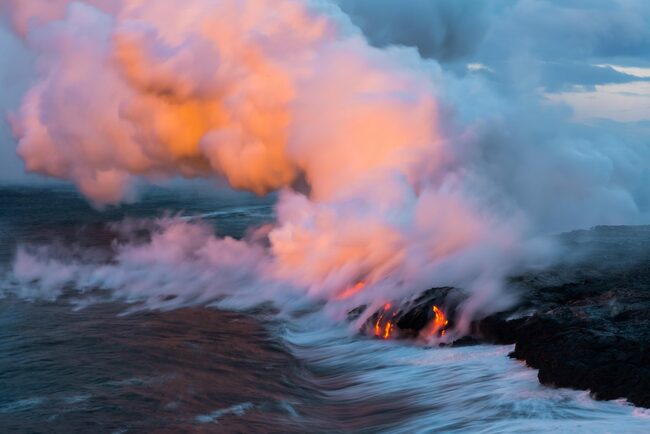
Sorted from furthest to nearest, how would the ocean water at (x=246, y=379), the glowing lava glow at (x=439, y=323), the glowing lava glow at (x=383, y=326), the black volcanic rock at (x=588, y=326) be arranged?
the glowing lava glow at (x=383, y=326)
the glowing lava glow at (x=439, y=323)
the ocean water at (x=246, y=379)
the black volcanic rock at (x=588, y=326)

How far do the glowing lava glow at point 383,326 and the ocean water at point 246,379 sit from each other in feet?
0.75

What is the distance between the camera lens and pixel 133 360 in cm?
1442

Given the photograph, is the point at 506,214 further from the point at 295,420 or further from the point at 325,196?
the point at 295,420

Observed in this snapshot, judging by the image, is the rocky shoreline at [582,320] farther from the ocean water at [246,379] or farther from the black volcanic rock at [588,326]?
the ocean water at [246,379]

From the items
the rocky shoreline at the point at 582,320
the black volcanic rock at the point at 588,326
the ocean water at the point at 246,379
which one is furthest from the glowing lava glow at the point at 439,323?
the black volcanic rock at the point at 588,326

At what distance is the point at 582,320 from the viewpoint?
11773 mm

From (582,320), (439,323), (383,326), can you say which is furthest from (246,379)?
(582,320)

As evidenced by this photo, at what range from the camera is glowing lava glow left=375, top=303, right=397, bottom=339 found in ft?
48.9

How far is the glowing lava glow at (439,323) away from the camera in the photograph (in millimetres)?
13961

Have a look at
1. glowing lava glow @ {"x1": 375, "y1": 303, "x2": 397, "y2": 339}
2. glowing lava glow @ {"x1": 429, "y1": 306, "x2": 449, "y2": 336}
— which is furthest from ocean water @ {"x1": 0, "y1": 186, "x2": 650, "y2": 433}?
glowing lava glow @ {"x1": 429, "y1": 306, "x2": 449, "y2": 336}

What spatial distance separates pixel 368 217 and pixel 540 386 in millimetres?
9935

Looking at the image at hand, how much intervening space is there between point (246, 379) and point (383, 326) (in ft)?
9.90

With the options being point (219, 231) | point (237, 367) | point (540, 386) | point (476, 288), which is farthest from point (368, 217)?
point (219, 231)

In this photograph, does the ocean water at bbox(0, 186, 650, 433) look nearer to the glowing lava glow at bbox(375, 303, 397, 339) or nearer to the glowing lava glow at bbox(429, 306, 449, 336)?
the glowing lava glow at bbox(375, 303, 397, 339)
